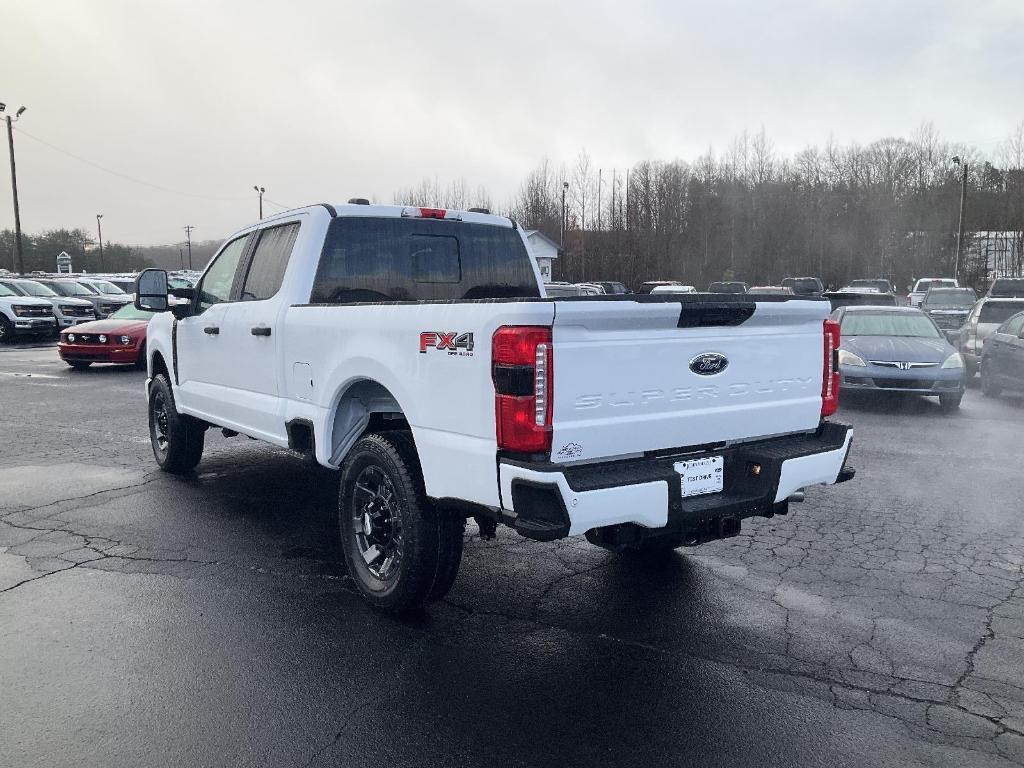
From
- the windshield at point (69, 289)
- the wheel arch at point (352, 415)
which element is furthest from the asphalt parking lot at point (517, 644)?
the windshield at point (69, 289)

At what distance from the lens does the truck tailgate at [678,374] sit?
3.36 meters

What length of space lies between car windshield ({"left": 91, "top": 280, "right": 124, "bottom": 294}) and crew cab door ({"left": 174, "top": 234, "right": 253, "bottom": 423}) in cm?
2932

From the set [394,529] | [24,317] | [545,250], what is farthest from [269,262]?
[545,250]

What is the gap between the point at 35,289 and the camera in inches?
1102

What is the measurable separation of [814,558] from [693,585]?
958mm

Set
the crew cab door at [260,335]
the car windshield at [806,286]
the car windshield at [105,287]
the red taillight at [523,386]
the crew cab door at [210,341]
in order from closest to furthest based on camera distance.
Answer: the red taillight at [523,386], the crew cab door at [260,335], the crew cab door at [210,341], the car windshield at [806,286], the car windshield at [105,287]

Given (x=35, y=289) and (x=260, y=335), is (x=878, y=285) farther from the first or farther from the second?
(x=260, y=335)

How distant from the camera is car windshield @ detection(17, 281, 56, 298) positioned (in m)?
27.7

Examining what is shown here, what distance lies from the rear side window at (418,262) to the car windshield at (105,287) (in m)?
31.3

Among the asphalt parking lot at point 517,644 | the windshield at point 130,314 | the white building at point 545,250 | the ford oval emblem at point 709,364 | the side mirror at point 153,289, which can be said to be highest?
the white building at point 545,250

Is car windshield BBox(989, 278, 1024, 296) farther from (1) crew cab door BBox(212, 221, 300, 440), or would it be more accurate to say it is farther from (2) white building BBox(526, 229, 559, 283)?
(2) white building BBox(526, 229, 559, 283)

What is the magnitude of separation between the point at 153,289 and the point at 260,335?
5.20 feet

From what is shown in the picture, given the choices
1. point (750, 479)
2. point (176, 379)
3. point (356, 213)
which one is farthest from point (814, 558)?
point (176, 379)

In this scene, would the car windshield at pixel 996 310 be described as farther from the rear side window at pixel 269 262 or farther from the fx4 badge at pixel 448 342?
the fx4 badge at pixel 448 342
